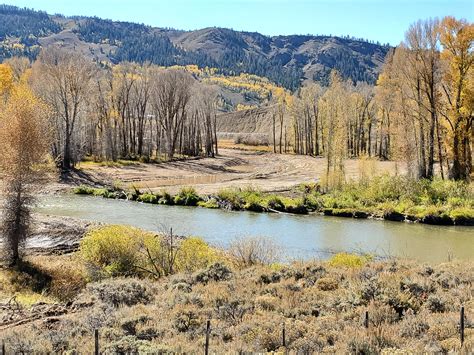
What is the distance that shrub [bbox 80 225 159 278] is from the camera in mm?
21336

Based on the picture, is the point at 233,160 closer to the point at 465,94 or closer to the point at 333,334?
the point at 465,94

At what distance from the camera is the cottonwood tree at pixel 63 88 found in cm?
5622

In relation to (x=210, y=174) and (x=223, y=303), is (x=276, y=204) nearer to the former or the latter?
(x=210, y=174)

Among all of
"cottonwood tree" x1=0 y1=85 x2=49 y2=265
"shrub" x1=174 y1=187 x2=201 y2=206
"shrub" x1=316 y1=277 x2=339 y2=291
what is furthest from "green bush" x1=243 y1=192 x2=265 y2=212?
"shrub" x1=316 y1=277 x2=339 y2=291

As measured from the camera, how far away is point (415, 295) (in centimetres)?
1496

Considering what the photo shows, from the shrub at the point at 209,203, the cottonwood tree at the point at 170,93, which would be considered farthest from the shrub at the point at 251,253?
the cottonwood tree at the point at 170,93

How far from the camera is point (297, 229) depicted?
32.8 m

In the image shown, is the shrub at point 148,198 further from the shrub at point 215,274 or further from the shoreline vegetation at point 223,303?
the shrub at point 215,274

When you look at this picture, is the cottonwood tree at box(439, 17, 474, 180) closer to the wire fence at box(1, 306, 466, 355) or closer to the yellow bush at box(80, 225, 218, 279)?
the yellow bush at box(80, 225, 218, 279)

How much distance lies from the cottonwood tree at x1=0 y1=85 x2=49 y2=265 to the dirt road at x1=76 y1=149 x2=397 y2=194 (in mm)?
23521

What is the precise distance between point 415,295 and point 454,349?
16.6 feet

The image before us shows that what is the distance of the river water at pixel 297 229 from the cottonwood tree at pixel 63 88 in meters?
16.4

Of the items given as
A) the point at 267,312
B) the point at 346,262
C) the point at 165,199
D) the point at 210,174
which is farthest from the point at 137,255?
the point at 210,174

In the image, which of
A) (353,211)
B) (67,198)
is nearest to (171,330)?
(353,211)
